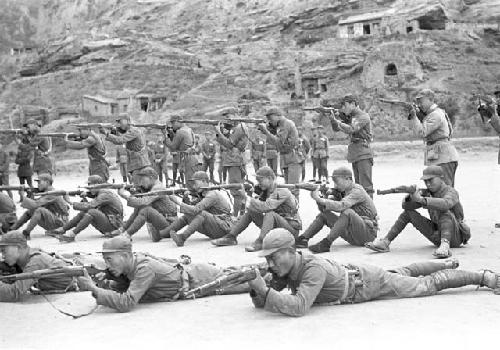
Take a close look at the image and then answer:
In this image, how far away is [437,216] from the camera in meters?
10.1

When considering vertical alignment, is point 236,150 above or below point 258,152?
above

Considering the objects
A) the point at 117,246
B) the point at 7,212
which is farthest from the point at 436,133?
the point at 7,212

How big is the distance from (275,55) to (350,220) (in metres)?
62.6

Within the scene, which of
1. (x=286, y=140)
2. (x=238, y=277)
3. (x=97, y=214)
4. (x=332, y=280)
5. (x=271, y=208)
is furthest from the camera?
(x=286, y=140)

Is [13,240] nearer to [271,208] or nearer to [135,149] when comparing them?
[271,208]

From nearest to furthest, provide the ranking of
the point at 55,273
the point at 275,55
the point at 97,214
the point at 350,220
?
the point at 55,273 < the point at 350,220 < the point at 97,214 < the point at 275,55

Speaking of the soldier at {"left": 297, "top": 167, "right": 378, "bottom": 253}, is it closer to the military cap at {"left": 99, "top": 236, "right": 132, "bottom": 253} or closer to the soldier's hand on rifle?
the soldier's hand on rifle

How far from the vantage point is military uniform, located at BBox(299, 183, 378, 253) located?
10.3m

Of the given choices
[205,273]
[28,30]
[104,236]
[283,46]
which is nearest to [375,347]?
[205,273]

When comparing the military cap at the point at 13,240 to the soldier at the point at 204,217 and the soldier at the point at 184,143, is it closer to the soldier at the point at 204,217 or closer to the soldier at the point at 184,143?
the soldier at the point at 204,217

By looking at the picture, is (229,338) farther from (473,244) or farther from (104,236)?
(104,236)

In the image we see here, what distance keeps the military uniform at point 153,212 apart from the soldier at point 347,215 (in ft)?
8.59

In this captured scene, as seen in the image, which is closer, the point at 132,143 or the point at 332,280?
the point at 332,280

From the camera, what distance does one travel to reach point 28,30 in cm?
12069
